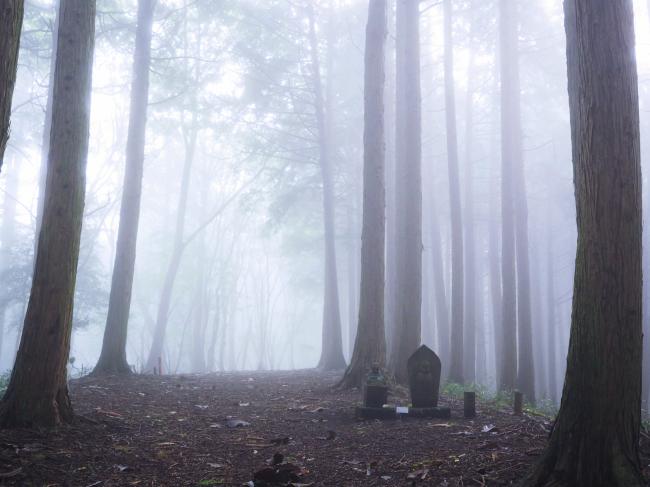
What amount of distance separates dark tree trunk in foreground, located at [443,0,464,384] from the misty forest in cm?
7

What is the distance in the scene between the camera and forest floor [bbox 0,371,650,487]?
4531mm

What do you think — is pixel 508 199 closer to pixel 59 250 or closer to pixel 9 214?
pixel 59 250

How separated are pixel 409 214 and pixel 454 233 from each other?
491 centimetres

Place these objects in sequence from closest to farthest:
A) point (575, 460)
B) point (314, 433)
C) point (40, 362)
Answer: point (575, 460) < point (40, 362) < point (314, 433)

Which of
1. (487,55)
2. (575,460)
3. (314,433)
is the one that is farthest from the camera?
(487,55)

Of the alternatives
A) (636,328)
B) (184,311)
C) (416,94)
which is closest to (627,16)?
(636,328)

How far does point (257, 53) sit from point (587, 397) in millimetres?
20219

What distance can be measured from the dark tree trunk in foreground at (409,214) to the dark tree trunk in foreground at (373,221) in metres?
1.08

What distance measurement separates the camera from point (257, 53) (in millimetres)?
21469

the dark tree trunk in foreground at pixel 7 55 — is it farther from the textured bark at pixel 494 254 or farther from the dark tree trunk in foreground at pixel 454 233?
the textured bark at pixel 494 254

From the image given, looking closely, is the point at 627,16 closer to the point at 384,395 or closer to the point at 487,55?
the point at 384,395

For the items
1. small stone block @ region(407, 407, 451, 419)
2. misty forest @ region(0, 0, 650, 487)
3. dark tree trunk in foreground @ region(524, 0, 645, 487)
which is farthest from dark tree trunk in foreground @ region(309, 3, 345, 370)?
dark tree trunk in foreground @ region(524, 0, 645, 487)

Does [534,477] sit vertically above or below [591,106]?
below

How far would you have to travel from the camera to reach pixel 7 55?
3.63 metres
